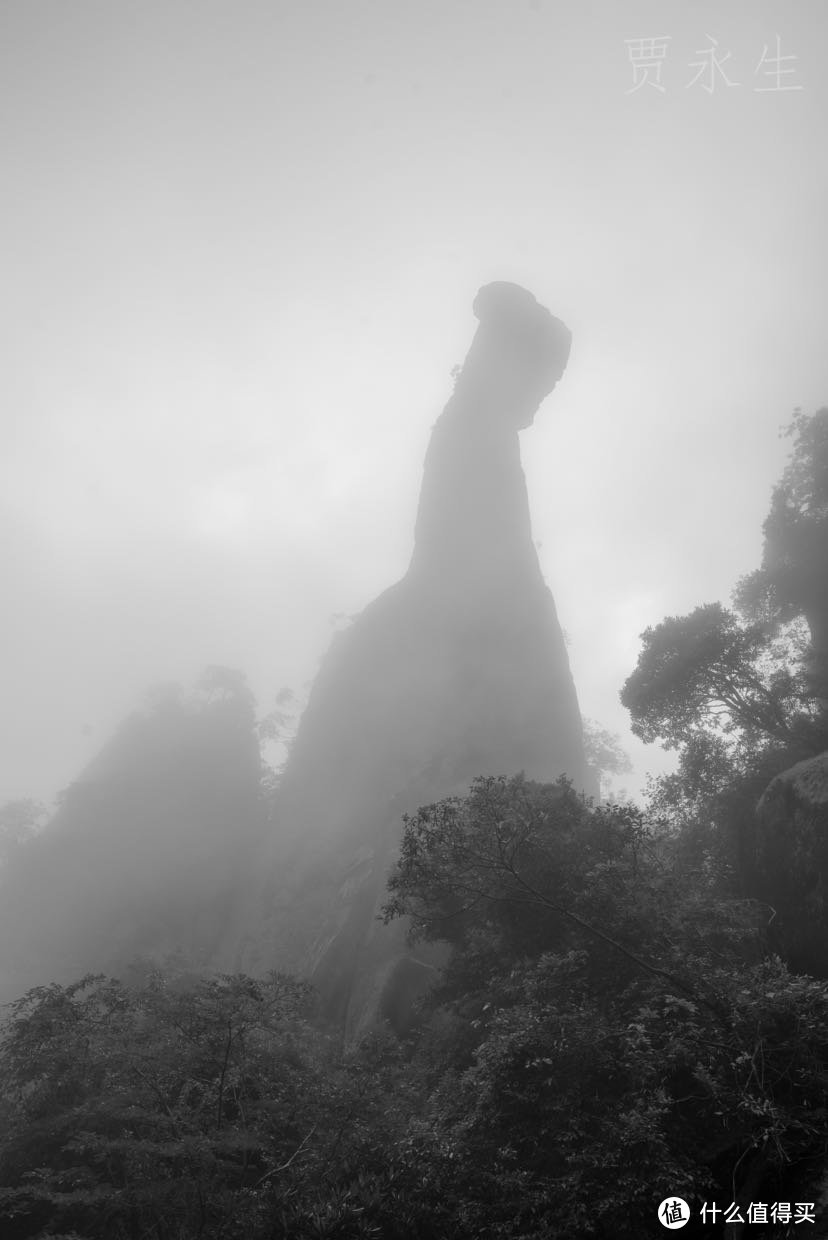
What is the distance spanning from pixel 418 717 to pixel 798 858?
809 inches

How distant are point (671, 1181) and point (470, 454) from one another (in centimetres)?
4481

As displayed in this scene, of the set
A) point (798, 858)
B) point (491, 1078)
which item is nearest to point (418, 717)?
point (798, 858)

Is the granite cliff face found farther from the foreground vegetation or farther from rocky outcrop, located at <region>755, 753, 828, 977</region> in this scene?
rocky outcrop, located at <region>755, 753, 828, 977</region>

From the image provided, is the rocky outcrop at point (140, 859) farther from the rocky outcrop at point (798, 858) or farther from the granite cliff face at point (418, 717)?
the rocky outcrop at point (798, 858)

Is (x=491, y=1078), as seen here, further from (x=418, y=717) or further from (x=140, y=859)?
(x=140, y=859)

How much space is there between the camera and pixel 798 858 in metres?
16.0

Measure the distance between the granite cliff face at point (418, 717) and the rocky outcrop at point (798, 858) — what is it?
11.5 meters

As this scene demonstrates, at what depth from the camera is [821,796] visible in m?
15.8

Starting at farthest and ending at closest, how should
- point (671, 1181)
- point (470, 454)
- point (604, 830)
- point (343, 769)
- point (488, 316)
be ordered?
point (488, 316) → point (470, 454) → point (343, 769) → point (604, 830) → point (671, 1181)

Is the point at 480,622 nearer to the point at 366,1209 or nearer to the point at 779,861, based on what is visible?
the point at 779,861

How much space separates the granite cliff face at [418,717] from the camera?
25.3 meters

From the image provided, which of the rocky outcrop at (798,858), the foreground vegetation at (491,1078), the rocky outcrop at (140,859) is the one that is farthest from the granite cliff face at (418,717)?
the rocky outcrop at (798,858)

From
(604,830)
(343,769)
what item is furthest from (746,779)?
(343,769)

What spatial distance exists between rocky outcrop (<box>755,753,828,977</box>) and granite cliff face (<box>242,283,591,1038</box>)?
37.9ft
